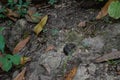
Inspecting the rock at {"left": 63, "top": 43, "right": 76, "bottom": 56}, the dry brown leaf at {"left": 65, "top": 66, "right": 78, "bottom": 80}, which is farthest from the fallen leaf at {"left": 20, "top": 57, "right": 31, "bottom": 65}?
the dry brown leaf at {"left": 65, "top": 66, "right": 78, "bottom": 80}

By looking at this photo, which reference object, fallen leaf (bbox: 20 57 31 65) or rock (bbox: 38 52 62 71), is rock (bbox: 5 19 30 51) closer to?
fallen leaf (bbox: 20 57 31 65)

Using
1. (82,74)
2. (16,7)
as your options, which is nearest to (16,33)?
(16,7)

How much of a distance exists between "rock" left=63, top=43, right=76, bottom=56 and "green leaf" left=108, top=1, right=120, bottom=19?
1.80 feet

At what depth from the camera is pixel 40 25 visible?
3.57m

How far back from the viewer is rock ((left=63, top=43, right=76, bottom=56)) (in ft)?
10.3

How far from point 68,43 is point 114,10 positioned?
63 centimetres

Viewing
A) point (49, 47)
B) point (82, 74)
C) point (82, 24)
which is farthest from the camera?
point (82, 24)

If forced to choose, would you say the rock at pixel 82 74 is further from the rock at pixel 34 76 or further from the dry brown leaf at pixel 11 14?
the dry brown leaf at pixel 11 14

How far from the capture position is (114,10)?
3.20 meters

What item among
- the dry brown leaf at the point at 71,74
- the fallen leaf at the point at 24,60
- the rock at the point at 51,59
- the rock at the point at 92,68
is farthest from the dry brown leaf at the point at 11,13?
the rock at the point at 92,68

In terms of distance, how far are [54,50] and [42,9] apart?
33.6 inches

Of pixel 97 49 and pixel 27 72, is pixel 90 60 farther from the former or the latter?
pixel 27 72

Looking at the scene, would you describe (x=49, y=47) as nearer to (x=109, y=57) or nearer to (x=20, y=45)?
(x=20, y=45)

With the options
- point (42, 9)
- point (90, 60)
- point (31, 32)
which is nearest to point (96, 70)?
point (90, 60)
